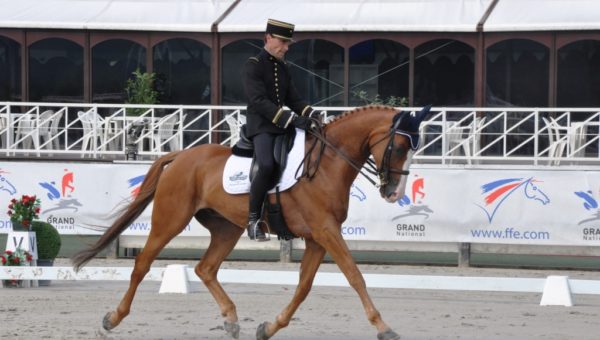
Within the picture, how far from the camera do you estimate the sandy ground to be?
10961 mm

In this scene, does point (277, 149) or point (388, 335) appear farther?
point (277, 149)

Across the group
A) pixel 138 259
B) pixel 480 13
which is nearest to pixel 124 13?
pixel 480 13

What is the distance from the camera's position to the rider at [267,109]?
10.3m

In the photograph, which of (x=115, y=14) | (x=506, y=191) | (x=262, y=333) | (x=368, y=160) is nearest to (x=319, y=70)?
(x=115, y=14)

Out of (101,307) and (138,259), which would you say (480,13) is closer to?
(101,307)

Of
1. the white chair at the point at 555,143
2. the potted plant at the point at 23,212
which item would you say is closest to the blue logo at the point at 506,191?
the white chair at the point at 555,143

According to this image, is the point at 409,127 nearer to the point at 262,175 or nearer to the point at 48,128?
the point at 262,175

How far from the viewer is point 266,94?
10.6 meters

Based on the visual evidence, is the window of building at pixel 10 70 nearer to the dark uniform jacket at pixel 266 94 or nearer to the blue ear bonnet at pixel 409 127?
the dark uniform jacket at pixel 266 94

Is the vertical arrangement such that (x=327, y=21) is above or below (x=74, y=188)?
above

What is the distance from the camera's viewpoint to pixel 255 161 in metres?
10.5

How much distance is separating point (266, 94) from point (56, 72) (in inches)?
641

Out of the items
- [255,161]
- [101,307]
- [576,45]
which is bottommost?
[101,307]

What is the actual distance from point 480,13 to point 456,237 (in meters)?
7.42
